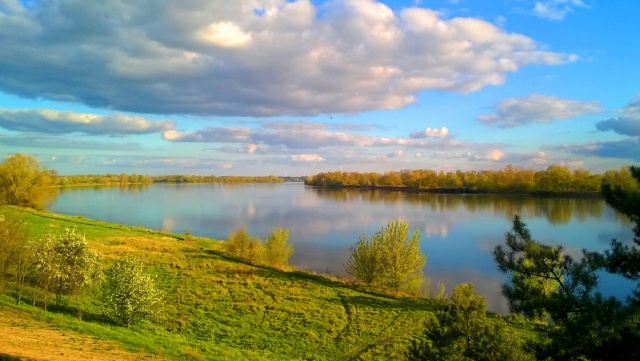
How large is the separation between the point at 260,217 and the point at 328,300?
49.0 m

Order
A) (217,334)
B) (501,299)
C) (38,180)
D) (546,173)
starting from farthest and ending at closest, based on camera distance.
→ (546,173) < (38,180) < (501,299) < (217,334)

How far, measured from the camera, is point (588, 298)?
860cm

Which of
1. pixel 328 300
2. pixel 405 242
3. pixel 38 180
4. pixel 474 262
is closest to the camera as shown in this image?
pixel 328 300

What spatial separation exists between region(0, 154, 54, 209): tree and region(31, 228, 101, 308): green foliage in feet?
156

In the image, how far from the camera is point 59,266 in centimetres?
1566

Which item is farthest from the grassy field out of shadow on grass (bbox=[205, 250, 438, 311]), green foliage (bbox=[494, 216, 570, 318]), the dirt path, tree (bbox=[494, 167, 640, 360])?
tree (bbox=[494, 167, 640, 360])

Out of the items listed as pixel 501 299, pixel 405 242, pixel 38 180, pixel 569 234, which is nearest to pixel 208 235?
pixel 38 180

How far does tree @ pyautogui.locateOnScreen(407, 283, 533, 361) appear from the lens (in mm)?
9355

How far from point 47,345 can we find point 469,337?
10.5 metres

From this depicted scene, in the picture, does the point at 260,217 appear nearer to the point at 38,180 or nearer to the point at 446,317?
the point at 38,180

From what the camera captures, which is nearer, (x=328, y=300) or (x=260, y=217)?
(x=328, y=300)

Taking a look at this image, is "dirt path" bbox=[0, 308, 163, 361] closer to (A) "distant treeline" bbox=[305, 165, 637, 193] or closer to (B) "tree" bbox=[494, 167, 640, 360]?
(B) "tree" bbox=[494, 167, 640, 360]

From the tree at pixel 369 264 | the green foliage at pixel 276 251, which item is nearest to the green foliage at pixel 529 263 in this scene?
the tree at pixel 369 264

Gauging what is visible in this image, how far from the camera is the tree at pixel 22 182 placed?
2148 inches
